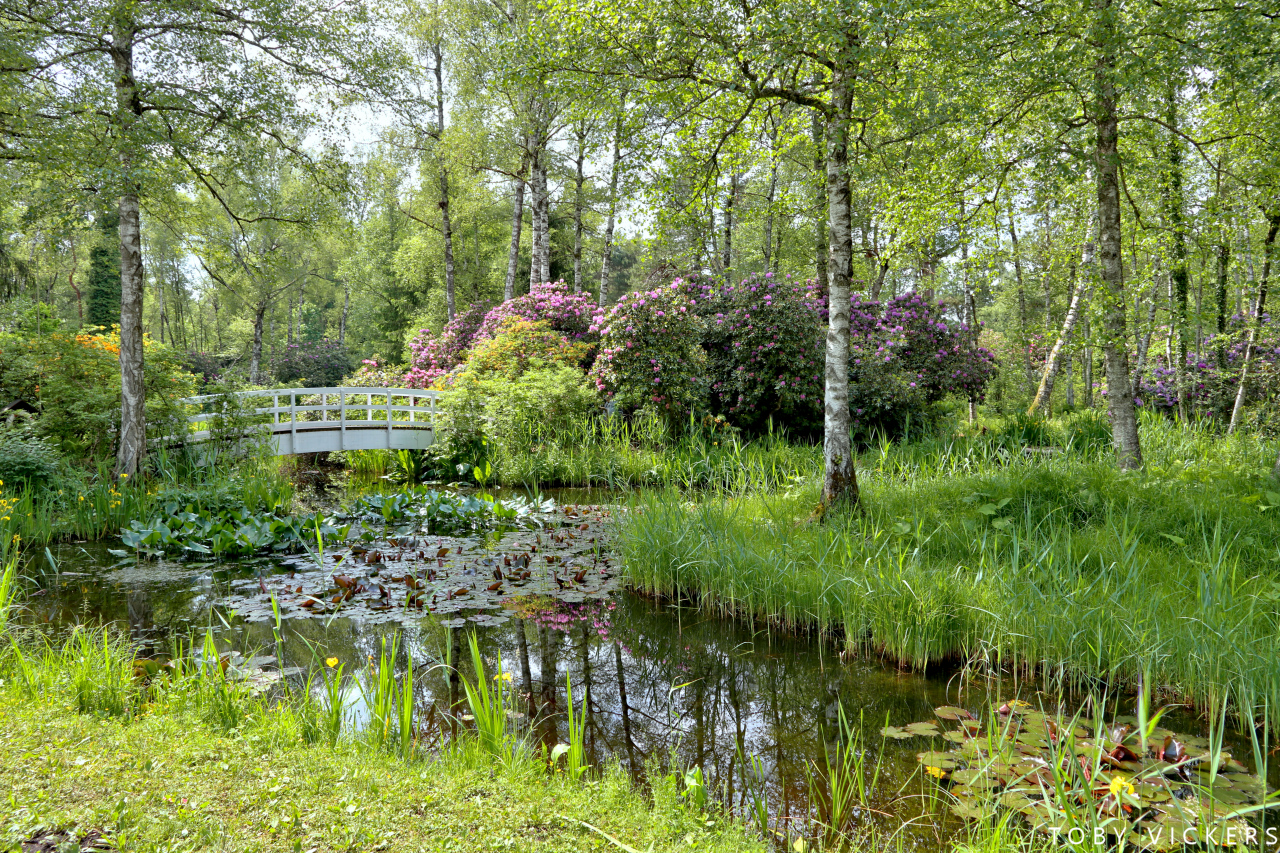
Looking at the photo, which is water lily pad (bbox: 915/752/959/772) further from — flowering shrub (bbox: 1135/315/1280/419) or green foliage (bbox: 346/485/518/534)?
flowering shrub (bbox: 1135/315/1280/419)

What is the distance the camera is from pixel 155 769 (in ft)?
7.81

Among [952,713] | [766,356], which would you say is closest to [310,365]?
[766,356]

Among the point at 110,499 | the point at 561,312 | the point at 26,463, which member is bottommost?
the point at 110,499

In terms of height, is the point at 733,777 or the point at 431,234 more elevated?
the point at 431,234

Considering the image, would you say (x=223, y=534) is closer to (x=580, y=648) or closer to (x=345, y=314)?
(x=580, y=648)

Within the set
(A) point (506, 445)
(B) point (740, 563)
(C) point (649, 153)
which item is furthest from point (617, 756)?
(A) point (506, 445)

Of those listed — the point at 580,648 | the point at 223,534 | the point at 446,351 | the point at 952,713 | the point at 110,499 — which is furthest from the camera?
the point at 446,351

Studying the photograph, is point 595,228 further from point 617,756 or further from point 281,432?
point 617,756

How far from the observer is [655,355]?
11.4 m

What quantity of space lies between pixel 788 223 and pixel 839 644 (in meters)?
20.2

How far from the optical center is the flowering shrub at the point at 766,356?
11.0m

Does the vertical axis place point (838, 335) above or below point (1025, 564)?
above

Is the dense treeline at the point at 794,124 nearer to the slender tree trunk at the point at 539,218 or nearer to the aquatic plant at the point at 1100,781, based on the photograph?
the aquatic plant at the point at 1100,781

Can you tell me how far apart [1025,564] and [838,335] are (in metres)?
2.36
